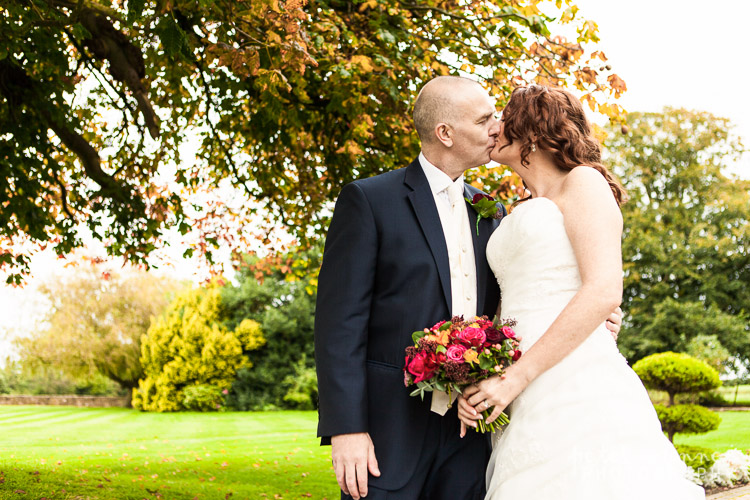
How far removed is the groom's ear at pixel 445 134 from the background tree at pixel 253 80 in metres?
1.80

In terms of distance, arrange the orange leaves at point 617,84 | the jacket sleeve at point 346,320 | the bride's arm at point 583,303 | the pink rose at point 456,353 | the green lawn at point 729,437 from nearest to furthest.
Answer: the pink rose at point 456,353
the bride's arm at point 583,303
the jacket sleeve at point 346,320
the orange leaves at point 617,84
the green lawn at point 729,437

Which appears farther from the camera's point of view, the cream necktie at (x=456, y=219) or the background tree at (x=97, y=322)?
the background tree at (x=97, y=322)

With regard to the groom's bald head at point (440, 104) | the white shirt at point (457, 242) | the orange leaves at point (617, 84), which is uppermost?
the orange leaves at point (617, 84)

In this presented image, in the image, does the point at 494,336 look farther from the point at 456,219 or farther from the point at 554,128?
the point at 554,128

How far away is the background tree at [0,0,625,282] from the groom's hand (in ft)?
9.35

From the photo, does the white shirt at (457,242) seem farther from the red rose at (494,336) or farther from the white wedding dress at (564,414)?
the red rose at (494,336)

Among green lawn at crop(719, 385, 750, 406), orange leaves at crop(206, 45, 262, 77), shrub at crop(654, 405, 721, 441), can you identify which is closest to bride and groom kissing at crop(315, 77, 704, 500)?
orange leaves at crop(206, 45, 262, 77)

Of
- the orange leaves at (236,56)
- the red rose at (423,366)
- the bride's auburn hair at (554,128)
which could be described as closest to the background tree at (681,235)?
the orange leaves at (236,56)

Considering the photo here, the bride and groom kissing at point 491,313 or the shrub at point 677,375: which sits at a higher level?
the bride and groom kissing at point 491,313

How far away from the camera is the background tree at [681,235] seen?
25.5 metres

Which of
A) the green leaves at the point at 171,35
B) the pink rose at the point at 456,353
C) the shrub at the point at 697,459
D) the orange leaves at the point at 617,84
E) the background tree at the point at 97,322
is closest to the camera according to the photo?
the pink rose at the point at 456,353

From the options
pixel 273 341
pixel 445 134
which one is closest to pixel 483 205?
pixel 445 134

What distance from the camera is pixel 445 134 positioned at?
2943mm

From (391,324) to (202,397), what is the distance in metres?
23.9
